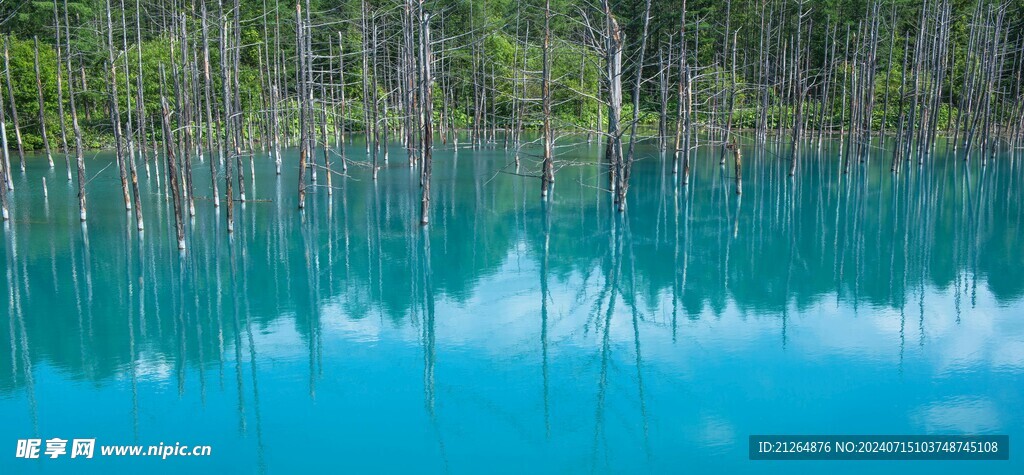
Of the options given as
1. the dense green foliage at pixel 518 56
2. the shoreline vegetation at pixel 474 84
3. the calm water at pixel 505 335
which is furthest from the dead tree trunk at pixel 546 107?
the dense green foliage at pixel 518 56

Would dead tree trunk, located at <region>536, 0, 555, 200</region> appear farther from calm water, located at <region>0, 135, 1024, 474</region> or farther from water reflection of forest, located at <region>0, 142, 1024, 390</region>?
calm water, located at <region>0, 135, 1024, 474</region>

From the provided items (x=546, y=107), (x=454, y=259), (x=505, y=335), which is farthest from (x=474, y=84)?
(x=505, y=335)

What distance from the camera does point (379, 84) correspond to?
58.7m

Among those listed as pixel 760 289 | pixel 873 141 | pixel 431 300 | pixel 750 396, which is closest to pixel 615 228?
pixel 760 289

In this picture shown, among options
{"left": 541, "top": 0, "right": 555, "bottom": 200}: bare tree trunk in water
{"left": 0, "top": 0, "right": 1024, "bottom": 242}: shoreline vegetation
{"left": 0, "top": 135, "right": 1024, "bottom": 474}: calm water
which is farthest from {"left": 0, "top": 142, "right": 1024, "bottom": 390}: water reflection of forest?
{"left": 0, "top": 0, "right": 1024, "bottom": 242}: shoreline vegetation

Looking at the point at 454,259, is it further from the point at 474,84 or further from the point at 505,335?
the point at 474,84

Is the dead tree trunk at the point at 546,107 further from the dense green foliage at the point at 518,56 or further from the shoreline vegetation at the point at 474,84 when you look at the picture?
the dense green foliage at the point at 518,56

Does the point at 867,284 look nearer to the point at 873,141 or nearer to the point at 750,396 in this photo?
the point at 750,396

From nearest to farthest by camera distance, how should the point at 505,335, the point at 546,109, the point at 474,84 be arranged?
the point at 505,335
the point at 546,109
the point at 474,84

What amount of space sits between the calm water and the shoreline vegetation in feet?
7.07

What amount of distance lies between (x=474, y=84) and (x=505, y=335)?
3317cm

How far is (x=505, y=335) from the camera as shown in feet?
45.0

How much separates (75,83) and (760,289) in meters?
34.8

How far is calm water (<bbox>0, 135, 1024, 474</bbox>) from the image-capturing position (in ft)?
32.4
